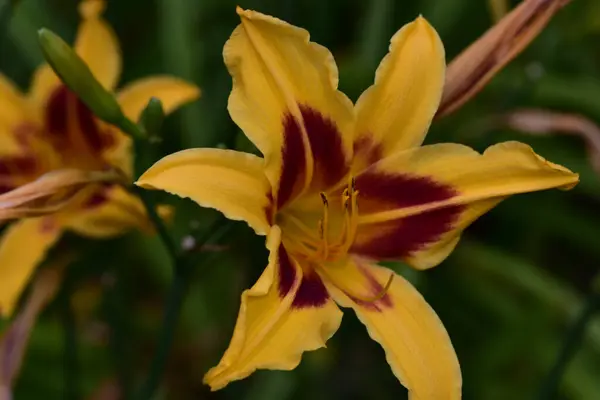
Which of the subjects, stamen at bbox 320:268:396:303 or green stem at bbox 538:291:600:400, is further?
green stem at bbox 538:291:600:400

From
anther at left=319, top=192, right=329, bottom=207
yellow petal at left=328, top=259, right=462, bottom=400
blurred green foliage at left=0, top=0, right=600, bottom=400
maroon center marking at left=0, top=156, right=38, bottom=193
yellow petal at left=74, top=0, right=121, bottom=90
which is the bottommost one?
blurred green foliage at left=0, top=0, right=600, bottom=400

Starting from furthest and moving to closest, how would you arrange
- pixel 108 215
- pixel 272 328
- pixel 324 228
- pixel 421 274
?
pixel 421 274
pixel 108 215
pixel 324 228
pixel 272 328

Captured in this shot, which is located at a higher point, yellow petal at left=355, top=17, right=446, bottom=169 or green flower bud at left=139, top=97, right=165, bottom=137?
yellow petal at left=355, top=17, right=446, bottom=169

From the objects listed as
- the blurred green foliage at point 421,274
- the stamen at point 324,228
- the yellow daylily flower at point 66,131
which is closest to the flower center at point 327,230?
the stamen at point 324,228

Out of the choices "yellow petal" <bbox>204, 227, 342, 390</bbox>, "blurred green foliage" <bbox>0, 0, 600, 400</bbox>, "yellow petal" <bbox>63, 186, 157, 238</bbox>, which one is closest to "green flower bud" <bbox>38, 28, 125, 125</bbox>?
"yellow petal" <bbox>63, 186, 157, 238</bbox>

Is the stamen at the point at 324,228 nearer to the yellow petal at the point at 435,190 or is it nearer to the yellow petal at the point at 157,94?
the yellow petal at the point at 435,190

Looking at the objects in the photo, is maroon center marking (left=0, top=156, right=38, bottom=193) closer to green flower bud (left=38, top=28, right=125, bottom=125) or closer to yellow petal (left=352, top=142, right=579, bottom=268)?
green flower bud (left=38, top=28, right=125, bottom=125)

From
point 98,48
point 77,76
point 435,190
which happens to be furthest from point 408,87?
point 98,48

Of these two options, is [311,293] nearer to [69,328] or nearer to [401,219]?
[401,219]
